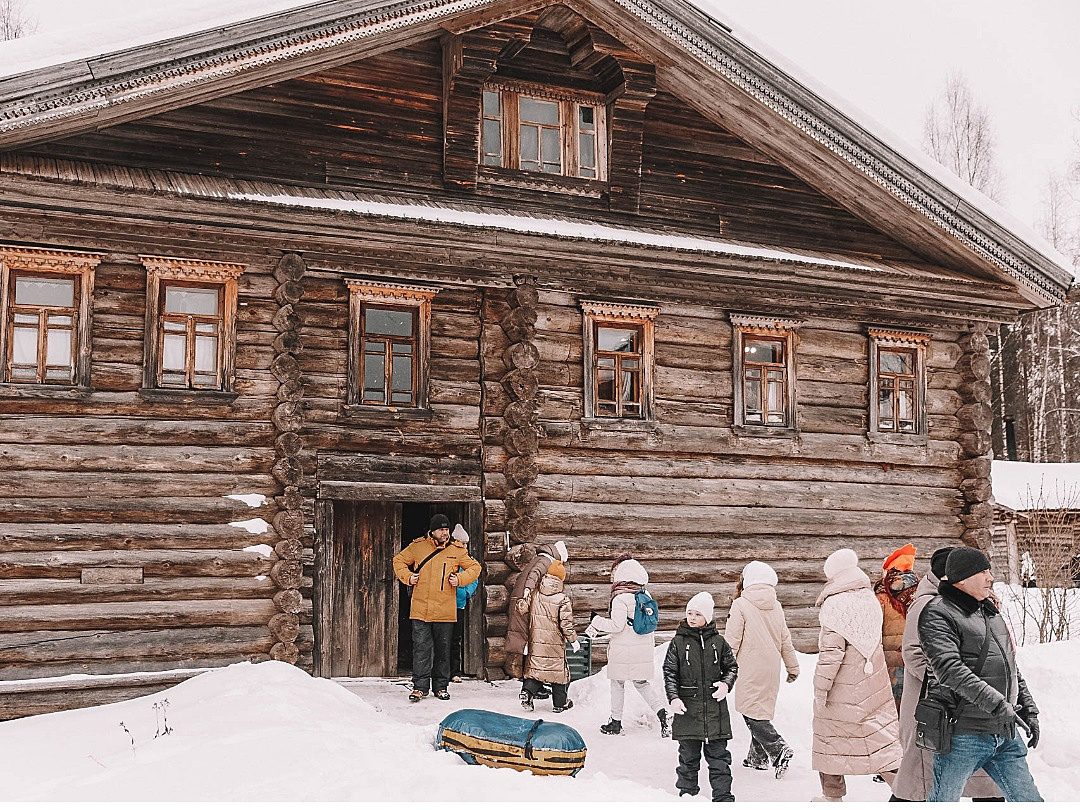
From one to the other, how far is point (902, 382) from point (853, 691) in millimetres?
8601

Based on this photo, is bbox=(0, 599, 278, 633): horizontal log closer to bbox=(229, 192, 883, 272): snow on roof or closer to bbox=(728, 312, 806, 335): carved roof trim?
bbox=(229, 192, 883, 272): snow on roof

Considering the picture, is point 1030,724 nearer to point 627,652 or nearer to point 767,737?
point 767,737

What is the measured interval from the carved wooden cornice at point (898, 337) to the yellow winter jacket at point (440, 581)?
6.68 metres

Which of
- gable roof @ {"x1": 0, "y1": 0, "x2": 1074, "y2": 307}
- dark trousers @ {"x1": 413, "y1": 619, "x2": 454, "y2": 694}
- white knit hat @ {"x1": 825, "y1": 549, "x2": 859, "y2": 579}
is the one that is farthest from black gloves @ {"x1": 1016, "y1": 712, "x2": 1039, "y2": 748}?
gable roof @ {"x1": 0, "y1": 0, "x2": 1074, "y2": 307}

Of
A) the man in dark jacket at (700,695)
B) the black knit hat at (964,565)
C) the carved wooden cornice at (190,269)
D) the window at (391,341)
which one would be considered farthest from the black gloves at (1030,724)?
the carved wooden cornice at (190,269)

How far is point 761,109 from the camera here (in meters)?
13.3

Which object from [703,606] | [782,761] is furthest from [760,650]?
[782,761]

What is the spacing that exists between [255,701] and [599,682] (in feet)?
12.1

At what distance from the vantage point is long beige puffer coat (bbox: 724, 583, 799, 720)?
792cm

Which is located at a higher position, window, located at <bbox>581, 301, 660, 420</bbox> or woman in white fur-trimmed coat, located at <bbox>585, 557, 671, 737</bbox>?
window, located at <bbox>581, 301, 660, 420</bbox>

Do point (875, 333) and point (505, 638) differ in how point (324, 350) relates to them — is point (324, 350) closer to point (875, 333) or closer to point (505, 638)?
point (505, 638)

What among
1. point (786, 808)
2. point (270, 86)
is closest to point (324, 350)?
point (270, 86)

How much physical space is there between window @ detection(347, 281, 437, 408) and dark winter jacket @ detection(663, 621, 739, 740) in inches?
206

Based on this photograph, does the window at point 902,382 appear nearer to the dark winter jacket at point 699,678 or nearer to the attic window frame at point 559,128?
the attic window frame at point 559,128
